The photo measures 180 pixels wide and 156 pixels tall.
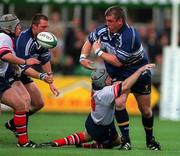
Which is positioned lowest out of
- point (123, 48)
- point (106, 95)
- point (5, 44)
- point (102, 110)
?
point (102, 110)

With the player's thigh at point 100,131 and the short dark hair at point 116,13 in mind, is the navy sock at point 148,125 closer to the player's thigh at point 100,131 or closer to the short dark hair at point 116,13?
the player's thigh at point 100,131

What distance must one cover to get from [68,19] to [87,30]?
1.53 m

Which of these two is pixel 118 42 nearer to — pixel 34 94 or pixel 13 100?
pixel 13 100

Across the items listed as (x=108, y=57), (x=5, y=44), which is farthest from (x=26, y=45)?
(x=108, y=57)

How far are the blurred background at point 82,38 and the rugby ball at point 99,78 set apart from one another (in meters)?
9.44

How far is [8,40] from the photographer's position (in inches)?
511

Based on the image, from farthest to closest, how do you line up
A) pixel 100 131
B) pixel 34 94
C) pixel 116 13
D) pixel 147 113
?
pixel 34 94, pixel 147 113, pixel 116 13, pixel 100 131

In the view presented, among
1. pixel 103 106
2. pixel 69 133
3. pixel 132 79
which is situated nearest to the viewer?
pixel 132 79

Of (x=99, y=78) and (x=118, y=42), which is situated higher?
(x=118, y=42)

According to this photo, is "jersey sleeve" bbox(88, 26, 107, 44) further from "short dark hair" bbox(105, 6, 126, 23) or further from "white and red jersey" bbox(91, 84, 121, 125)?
"white and red jersey" bbox(91, 84, 121, 125)

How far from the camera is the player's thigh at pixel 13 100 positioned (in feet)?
42.9

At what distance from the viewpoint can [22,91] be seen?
1365 cm

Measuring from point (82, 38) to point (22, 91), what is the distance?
36.4ft

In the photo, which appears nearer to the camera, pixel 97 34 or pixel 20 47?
pixel 97 34
